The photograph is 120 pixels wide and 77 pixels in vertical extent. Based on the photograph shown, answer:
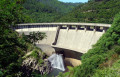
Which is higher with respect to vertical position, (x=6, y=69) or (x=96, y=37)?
(x=6, y=69)

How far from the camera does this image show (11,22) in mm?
5645

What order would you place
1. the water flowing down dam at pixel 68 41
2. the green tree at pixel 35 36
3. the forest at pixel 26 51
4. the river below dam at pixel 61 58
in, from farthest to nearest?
the river below dam at pixel 61 58 → the water flowing down dam at pixel 68 41 → the green tree at pixel 35 36 → the forest at pixel 26 51

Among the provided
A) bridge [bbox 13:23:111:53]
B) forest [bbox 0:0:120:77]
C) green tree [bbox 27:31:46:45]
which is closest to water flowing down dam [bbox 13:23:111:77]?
bridge [bbox 13:23:111:53]

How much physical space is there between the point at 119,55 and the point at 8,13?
9.31 m

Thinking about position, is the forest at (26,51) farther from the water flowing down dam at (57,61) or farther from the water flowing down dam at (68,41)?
the water flowing down dam at (68,41)

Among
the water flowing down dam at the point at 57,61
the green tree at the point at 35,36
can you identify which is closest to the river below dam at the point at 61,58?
the water flowing down dam at the point at 57,61

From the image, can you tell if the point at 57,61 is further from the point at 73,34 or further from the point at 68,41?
the point at 73,34

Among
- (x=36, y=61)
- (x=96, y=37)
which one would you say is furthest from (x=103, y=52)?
(x=36, y=61)

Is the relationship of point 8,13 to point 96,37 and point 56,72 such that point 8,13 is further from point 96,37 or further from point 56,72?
point 96,37

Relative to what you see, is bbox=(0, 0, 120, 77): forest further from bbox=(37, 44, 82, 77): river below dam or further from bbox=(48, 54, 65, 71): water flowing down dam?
bbox=(37, 44, 82, 77): river below dam

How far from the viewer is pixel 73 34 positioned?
24.2m

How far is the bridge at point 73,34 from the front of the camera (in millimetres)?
21266

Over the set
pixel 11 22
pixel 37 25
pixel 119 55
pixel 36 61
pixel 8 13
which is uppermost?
pixel 8 13

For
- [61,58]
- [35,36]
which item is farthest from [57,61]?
[35,36]
